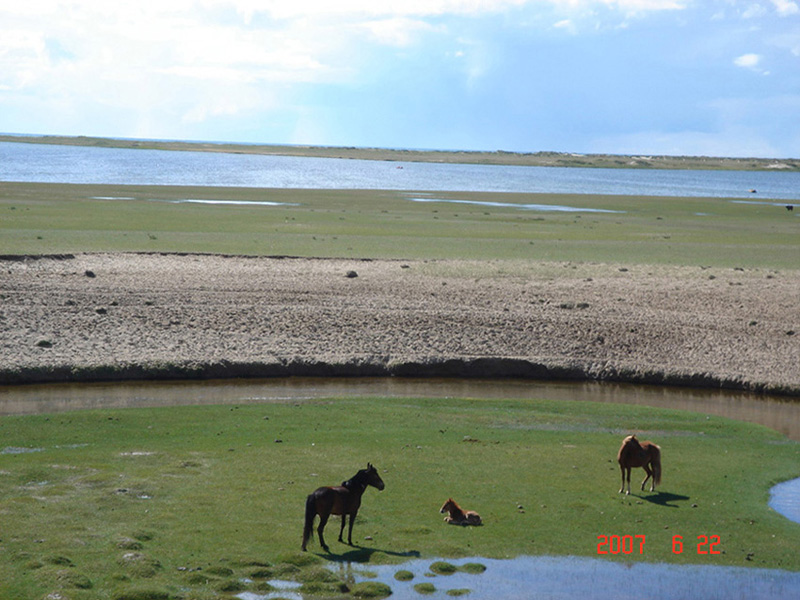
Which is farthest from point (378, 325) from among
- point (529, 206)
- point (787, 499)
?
point (529, 206)

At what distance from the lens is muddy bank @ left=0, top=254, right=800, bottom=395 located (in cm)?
2250

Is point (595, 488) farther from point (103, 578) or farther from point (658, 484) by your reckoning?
point (103, 578)

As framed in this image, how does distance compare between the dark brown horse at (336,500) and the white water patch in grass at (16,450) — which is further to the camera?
the white water patch in grass at (16,450)

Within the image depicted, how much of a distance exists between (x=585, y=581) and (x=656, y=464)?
127 inches

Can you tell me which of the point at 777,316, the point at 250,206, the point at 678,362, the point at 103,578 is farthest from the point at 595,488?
the point at 250,206

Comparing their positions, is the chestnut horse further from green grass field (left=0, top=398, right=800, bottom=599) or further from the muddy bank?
the muddy bank

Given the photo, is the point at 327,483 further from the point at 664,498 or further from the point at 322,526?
the point at 664,498

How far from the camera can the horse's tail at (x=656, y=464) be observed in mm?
12789

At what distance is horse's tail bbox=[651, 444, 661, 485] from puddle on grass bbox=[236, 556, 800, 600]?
2412mm

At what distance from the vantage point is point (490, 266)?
3378cm

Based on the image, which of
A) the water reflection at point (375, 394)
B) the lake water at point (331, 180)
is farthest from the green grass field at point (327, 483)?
the lake water at point (331, 180)

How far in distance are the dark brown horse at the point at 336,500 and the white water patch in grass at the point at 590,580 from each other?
73 centimetres

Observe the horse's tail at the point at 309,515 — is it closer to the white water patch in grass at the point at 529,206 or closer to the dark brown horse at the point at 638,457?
the dark brown horse at the point at 638,457
